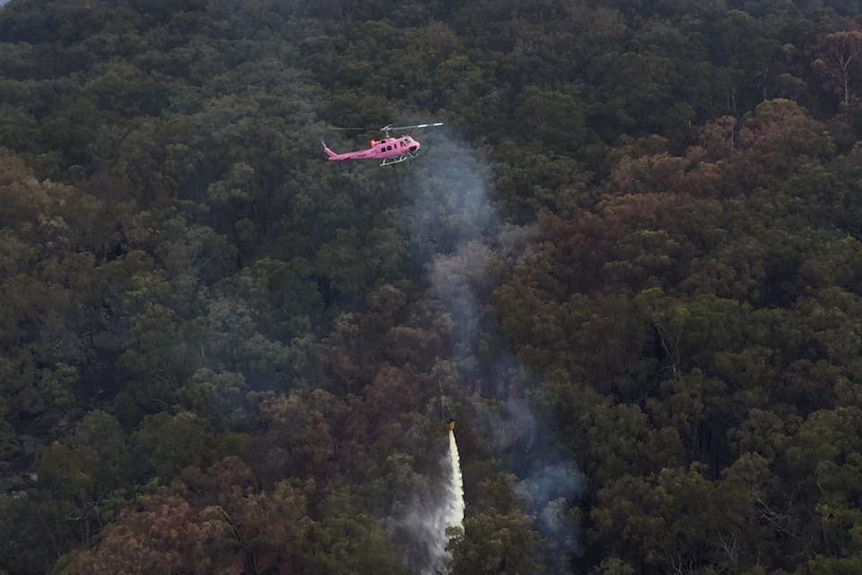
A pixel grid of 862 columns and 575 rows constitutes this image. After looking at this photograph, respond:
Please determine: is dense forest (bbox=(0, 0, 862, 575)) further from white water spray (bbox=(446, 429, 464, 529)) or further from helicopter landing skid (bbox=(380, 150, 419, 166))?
helicopter landing skid (bbox=(380, 150, 419, 166))

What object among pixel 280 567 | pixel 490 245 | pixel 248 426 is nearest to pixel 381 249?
pixel 490 245

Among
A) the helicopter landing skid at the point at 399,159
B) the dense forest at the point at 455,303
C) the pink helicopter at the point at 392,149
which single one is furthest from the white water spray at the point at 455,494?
the pink helicopter at the point at 392,149

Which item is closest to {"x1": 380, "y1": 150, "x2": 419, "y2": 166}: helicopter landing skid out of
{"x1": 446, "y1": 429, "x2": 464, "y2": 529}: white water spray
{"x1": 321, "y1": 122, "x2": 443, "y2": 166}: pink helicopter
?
{"x1": 321, "y1": 122, "x2": 443, "y2": 166}: pink helicopter

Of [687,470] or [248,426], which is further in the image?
[248,426]

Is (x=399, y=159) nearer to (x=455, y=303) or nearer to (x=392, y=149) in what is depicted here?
(x=392, y=149)

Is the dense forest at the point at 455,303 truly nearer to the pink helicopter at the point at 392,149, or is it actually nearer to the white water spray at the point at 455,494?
the white water spray at the point at 455,494

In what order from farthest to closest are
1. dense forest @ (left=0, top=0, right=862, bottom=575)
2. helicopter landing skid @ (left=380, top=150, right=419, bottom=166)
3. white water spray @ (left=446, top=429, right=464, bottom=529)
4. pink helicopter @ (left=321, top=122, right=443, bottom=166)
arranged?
helicopter landing skid @ (left=380, top=150, right=419, bottom=166), pink helicopter @ (left=321, top=122, right=443, bottom=166), white water spray @ (left=446, top=429, right=464, bottom=529), dense forest @ (left=0, top=0, right=862, bottom=575)

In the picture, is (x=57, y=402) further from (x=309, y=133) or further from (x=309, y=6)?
(x=309, y=6)

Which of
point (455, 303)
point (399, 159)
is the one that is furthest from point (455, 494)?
point (399, 159)
